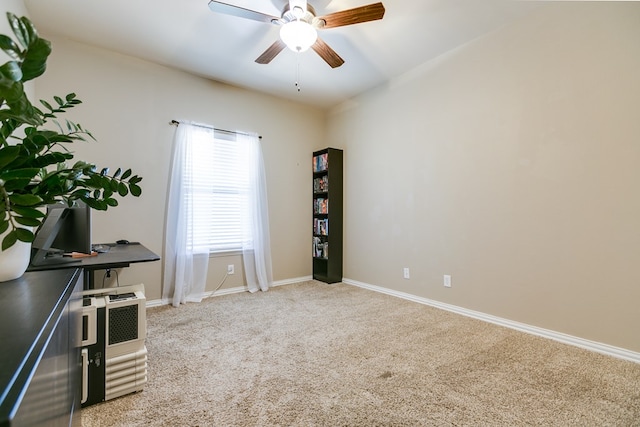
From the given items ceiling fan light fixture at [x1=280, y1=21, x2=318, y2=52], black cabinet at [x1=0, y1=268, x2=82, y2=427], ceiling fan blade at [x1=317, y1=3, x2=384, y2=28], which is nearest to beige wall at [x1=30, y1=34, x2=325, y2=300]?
ceiling fan light fixture at [x1=280, y1=21, x2=318, y2=52]

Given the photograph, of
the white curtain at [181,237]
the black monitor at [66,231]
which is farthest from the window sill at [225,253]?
the black monitor at [66,231]

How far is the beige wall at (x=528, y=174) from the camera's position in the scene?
2.11m

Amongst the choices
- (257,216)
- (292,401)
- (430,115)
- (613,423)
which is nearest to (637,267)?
(613,423)

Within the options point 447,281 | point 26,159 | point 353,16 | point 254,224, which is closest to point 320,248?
point 254,224

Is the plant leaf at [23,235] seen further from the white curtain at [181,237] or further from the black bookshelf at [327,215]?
the black bookshelf at [327,215]

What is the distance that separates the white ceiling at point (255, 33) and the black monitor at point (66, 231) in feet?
→ 5.71

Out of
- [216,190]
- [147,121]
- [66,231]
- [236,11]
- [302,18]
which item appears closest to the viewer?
[66,231]

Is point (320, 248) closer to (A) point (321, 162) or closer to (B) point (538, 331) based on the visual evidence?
(A) point (321, 162)

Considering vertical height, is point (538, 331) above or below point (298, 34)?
below

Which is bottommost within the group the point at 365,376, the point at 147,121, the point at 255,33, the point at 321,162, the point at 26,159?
the point at 365,376

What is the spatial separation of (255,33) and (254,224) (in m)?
2.14

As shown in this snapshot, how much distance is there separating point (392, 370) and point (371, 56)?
2.95 m

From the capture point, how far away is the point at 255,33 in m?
2.74

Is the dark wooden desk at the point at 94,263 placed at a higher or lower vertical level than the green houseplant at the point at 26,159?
lower
